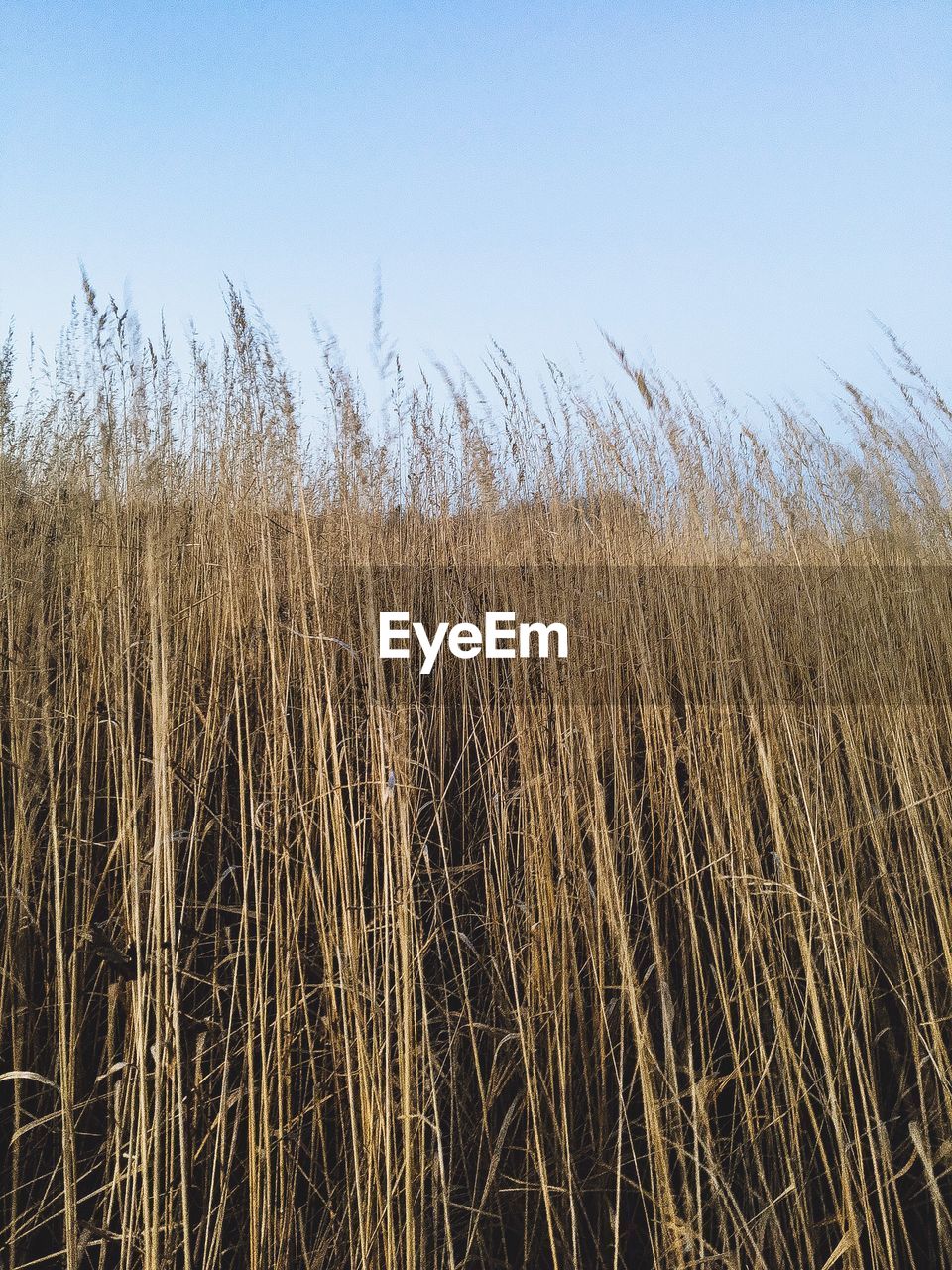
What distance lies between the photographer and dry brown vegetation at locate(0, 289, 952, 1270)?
84cm

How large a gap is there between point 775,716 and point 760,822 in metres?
0.29

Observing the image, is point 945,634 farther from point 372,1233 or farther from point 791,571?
point 372,1233

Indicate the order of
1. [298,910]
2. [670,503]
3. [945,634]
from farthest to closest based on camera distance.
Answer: [670,503] < [945,634] < [298,910]

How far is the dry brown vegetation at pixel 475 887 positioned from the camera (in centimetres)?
84

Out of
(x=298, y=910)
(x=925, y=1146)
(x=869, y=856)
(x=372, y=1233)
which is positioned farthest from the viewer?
(x=869, y=856)

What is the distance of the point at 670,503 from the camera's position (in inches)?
65.2

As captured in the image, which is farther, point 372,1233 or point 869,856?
point 869,856

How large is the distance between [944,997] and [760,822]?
389mm

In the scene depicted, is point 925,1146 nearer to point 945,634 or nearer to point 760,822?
point 760,822

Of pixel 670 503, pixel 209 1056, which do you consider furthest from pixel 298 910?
pixel 670 503

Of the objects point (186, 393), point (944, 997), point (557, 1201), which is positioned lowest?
point (557, 1201)

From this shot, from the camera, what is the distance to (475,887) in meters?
1.41

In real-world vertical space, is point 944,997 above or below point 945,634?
below

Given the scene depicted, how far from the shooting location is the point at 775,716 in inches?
49.3
